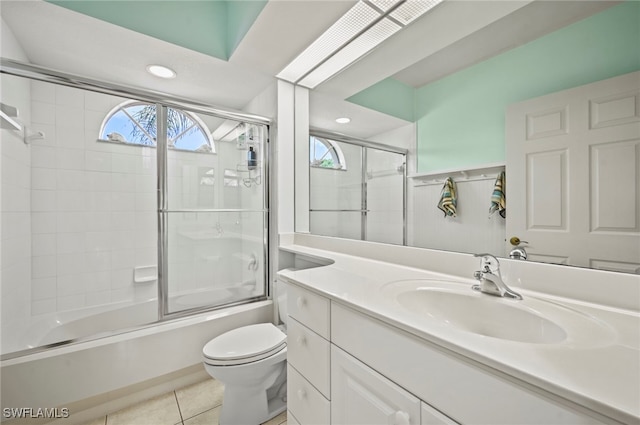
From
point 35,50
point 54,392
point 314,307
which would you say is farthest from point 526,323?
point 35,50

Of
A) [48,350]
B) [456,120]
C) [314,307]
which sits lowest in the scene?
[48,350]

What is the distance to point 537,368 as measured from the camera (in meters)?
0.44

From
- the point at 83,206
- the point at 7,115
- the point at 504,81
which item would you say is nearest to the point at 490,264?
the point at 504,81

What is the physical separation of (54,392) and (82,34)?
193 cm

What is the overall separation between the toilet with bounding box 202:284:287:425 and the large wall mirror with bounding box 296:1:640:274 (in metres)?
0.97

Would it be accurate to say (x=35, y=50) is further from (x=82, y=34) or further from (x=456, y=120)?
(x=456, y=120)

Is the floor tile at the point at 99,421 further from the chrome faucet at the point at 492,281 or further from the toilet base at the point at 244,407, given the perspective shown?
the chrome faucet at the point at 492,281

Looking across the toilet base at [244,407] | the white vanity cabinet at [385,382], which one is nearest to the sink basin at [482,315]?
the white vanity cabinet at [385,382]

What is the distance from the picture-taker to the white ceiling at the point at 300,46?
95 cm

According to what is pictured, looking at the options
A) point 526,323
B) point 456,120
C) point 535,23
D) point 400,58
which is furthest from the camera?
point 400,58

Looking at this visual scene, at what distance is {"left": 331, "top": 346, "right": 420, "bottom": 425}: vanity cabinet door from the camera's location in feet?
2.08

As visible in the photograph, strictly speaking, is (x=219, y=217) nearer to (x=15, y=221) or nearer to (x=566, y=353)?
(x=15, y=221)

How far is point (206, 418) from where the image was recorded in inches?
57.1

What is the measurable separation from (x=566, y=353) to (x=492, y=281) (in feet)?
1.14
